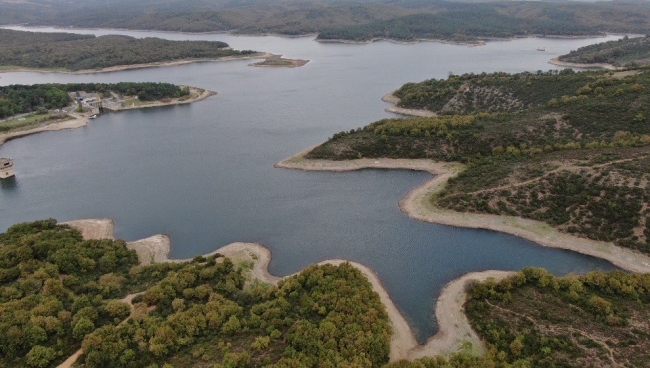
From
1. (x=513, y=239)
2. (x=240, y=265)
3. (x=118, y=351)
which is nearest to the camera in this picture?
(x=118, y=351)

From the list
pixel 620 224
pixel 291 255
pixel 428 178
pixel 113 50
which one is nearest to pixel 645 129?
pixel 620 224

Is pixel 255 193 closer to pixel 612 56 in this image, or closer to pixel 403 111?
pixel 403 111

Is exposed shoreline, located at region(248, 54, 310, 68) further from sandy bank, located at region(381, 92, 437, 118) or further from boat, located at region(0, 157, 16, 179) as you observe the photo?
boat, located at region(0, 157, 16, 179)

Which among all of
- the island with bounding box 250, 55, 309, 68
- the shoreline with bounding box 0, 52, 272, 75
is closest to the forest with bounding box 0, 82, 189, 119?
the shoreline with bounding box 0, 52, 272, 75

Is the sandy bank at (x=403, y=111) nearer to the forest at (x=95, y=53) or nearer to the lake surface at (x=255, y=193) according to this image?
the lake surface at (x=255, y=193)

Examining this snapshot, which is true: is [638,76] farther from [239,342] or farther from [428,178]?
[239,342]
